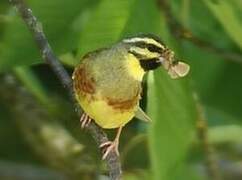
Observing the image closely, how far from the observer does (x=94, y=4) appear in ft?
4.85

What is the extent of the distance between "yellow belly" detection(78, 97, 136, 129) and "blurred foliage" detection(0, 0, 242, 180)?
0.70 feet

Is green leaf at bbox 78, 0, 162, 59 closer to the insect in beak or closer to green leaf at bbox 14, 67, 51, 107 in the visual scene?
the insect in beak

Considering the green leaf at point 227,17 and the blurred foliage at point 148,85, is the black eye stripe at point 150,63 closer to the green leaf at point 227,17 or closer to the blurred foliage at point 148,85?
the blurred foliage at point 148,85

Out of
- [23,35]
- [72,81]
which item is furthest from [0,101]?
[72,81]

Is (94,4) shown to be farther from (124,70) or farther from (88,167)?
(88,167)

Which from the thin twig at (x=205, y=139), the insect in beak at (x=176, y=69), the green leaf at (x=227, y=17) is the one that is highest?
the insect in beak at (x=176, y=69)

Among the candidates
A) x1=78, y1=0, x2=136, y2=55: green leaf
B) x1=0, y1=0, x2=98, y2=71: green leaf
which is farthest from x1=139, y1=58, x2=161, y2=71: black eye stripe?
x1=0, y1=0, x2=98, y2=71: green leaf

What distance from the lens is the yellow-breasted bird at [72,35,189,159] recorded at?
1148 millimetres

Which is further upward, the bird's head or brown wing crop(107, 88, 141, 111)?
the bird's head

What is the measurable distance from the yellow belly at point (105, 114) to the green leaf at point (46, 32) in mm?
327

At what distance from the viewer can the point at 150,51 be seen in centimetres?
114

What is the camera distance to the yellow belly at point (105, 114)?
45.3 inches

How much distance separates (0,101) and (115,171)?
1151 mm

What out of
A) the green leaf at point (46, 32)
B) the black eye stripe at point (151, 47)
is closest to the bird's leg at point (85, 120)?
the black eye stripe at point (151, 47)
